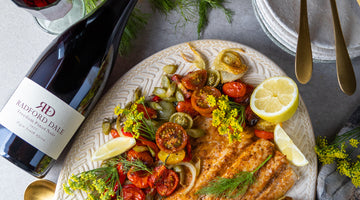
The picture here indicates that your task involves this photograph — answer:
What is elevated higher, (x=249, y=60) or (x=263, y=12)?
(x=263, y=12)

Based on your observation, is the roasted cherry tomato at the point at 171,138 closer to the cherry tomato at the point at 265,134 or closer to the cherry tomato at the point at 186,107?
the cherry tomato at the point at 186,107

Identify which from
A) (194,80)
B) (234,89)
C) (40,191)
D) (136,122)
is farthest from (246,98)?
(40,191)

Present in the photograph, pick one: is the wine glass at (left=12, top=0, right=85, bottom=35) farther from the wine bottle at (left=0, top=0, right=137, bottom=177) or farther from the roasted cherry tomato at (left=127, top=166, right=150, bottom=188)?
the roasted cherry tomato at (left=127, top=166, right=150, bottom=188)

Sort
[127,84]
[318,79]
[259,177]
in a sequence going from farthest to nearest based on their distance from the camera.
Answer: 1. [318,79]
2. [127,84]
3. [259,177]

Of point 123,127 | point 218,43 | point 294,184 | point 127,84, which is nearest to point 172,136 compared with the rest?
point 123,127

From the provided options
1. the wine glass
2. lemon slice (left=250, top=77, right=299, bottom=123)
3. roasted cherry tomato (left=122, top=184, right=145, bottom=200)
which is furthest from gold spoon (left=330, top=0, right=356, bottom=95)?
the wine glass

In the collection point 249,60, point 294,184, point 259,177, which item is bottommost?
point 294,184

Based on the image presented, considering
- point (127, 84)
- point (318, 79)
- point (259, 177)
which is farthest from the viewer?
point (318, 79)

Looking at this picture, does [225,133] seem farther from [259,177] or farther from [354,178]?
[354,178]

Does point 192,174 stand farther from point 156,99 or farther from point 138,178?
point 156,99
